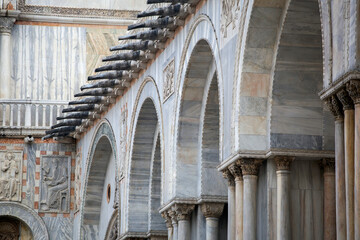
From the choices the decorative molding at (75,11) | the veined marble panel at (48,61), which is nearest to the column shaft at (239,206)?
the veined marble panel at (48,61)

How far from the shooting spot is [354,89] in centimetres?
1062

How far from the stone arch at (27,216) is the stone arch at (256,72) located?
598 inches

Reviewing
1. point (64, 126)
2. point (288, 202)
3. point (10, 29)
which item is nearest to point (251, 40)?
point (288, 202)

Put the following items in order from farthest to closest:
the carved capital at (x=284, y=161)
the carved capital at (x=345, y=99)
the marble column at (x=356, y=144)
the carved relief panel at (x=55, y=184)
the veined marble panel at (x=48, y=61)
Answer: the veined marble panel at (x=48, y=61)
the carved relief panel at (x=55, y=184)
the carved capital at (x=284, y=161)
the carved capital at (x=345, y=99)
the marble column at (x=356, y=144)

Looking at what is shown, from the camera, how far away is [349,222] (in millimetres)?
10633

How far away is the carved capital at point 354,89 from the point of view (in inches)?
416

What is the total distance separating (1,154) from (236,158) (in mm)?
15433

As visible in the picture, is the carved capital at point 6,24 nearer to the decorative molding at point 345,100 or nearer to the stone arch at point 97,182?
the stone arch at point 97,182

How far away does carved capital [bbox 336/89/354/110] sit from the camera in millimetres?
10805

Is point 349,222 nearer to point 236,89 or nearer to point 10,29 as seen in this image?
point 236,89

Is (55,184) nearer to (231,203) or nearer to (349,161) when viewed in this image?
(231,203)

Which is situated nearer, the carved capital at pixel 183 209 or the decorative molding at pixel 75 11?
the carved capital at pixel 183 209

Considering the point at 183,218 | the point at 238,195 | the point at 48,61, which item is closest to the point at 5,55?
the point at 48,61

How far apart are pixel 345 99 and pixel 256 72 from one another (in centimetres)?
373
